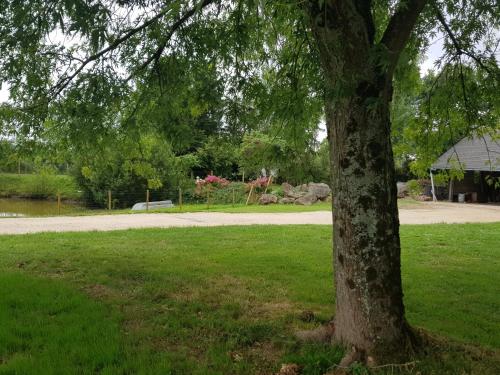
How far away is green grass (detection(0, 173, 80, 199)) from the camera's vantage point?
113 ft

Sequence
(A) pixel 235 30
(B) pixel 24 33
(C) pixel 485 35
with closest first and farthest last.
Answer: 1. (B) pixel 24 33
2. (A) pixel 235 30
3. (C) pixel 485 35

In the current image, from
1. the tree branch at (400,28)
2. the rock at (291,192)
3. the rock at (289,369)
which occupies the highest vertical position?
the tree branch at (400,28)

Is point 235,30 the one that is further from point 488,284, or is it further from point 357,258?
point 488,284

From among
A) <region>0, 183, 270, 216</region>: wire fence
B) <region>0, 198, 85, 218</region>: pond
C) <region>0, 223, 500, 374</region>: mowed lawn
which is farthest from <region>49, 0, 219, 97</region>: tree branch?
<region>0, 183, 270, 216</region>: wire fence

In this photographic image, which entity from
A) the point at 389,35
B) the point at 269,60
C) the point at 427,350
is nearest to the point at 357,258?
the point at 427,350

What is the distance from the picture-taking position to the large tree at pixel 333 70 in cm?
376

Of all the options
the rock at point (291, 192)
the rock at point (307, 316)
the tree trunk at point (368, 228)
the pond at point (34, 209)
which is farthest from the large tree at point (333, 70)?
the rock at point (291, 192)

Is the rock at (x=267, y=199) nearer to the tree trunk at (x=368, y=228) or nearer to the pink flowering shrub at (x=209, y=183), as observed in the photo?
the pink flowering shrub at (x=209, y=183)

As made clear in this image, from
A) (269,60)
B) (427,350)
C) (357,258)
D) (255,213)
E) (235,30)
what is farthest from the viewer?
(255,213)

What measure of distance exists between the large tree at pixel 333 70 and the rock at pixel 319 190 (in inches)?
727

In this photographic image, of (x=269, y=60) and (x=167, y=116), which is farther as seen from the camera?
(x=269, y=60)

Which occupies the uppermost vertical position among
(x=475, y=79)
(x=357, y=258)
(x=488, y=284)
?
(x=475, y=79)

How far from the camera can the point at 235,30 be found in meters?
6.25

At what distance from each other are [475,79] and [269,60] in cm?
331
